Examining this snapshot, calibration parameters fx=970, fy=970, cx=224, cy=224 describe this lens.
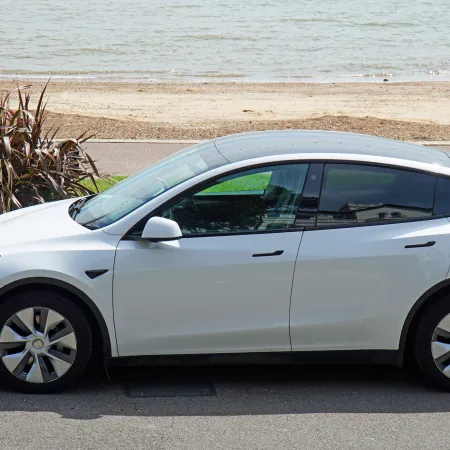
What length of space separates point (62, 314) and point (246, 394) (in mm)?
1220

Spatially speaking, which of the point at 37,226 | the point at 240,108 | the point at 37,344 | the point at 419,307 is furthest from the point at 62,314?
the point at 240,108

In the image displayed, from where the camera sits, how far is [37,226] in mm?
6082

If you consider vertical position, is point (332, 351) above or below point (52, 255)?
below

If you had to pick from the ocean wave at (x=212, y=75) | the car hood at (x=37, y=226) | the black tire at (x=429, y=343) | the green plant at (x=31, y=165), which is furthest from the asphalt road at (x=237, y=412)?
the ocean wave at (x=212, y=75)

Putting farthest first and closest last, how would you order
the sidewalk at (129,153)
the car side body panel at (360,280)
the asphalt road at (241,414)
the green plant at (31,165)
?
1. the sidewalk at (129,153)
2. the green plant at (31,165)
3. the car side body panel at (360,280)
4. the asphalt road at (241,414)

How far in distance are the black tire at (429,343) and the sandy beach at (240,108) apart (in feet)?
31.4

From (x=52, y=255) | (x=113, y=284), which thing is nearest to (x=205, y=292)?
(x=113, y=284)

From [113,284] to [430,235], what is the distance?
6.28 ft

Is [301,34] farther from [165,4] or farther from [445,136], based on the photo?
[445,136]

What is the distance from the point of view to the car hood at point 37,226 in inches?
231

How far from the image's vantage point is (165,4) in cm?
5294

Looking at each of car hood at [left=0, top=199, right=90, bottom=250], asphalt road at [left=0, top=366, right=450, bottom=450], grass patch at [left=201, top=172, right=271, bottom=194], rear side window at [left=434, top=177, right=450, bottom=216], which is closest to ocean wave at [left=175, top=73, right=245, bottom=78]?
car hood at [left=0, top=199, right=90, bottom=250]

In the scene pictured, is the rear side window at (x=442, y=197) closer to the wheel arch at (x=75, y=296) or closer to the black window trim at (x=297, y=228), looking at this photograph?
the black window trim at (x=297, y=228)

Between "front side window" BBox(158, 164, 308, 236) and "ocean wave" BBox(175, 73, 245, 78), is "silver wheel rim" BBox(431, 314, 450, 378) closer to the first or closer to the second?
"front side window" BBox(158, 164, 308, 236)
